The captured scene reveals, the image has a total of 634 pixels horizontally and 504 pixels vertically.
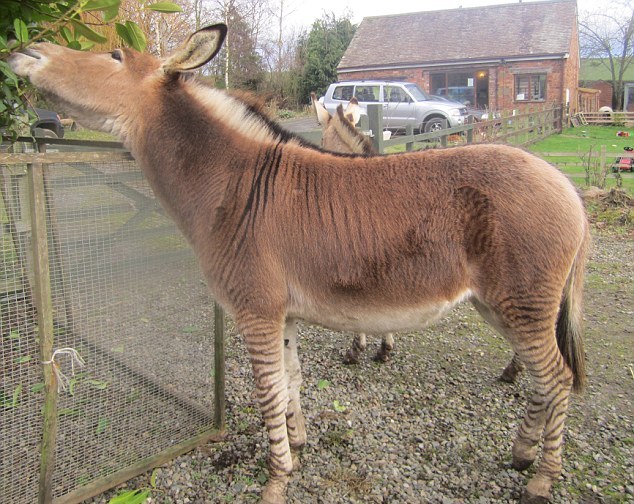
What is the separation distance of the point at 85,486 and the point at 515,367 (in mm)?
3492

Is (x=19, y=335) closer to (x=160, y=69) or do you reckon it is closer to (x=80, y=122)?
(x=80, y=122)

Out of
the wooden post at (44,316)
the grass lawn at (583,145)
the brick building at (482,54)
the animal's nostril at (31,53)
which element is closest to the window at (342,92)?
the grass lawn at (583,145)

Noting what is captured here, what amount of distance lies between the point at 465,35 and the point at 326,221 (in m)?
37.6

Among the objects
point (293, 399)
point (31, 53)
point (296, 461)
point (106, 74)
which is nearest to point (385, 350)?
point (293, 399)

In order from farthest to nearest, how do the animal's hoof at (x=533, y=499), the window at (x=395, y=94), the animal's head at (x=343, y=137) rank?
the window at (x=395, y=94)
the animal's head at (x=343, y=137)
the animal's hoof at (x=533, y=499)

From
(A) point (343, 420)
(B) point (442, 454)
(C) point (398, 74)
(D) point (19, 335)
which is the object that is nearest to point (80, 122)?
(D) point (19, 335)

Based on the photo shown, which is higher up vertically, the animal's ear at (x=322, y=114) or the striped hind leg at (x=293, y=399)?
the animal's ear at (x=322, y=114)

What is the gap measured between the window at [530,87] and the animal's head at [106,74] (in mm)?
34460

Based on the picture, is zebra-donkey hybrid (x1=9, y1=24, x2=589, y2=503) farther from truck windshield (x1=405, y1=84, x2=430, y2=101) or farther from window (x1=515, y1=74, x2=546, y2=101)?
window (x1=515, y1=74, x2=546, y2=101)

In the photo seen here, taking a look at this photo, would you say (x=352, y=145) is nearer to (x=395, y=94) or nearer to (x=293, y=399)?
(x=293, y=399)

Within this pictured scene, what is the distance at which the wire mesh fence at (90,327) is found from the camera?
115 inches

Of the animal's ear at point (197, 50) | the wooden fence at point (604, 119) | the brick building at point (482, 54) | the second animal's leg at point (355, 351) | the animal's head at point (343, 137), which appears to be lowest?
the second animal's leg at point (355, 351)

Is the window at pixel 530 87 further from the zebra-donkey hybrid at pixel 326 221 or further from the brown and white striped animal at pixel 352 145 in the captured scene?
the zebra-donkey hybrid at pixel 326 221

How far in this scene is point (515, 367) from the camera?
4.57 metres
